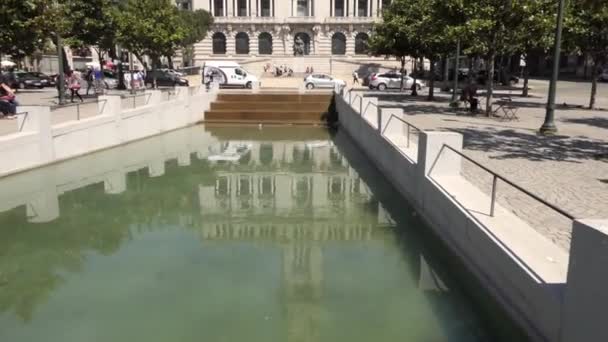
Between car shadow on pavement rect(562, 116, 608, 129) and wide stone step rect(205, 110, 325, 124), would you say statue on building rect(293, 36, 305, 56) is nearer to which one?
wide stone step rect(205, 110, 325, 124)

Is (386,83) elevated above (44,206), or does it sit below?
above

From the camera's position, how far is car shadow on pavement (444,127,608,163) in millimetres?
14096

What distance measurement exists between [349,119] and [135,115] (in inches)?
328

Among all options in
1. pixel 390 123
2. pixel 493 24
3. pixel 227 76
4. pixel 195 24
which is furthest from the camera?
pixel 195 24

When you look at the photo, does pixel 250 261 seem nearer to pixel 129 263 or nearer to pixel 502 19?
pixel 129 263

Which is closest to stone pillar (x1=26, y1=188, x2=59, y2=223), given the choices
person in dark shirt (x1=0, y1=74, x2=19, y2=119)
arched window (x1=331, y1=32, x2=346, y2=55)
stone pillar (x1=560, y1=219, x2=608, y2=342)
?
person in dark shirt (x1=0, y1=74, x2=19, y2=119)

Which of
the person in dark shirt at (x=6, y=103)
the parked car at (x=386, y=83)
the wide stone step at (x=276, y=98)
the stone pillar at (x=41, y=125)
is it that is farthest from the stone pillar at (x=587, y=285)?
the parked car at (x=386, y=83)

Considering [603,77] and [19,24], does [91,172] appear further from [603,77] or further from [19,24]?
[603,77]

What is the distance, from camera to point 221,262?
886 centimetres

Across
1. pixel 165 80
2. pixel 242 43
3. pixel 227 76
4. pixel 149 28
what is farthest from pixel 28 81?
pixel 242 43

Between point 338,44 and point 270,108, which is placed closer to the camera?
point 270,108

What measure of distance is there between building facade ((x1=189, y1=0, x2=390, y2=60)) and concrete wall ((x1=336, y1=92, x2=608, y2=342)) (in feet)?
274

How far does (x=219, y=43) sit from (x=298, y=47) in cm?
1396

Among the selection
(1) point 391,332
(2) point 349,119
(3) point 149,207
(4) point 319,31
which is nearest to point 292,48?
(4) point 319,31
